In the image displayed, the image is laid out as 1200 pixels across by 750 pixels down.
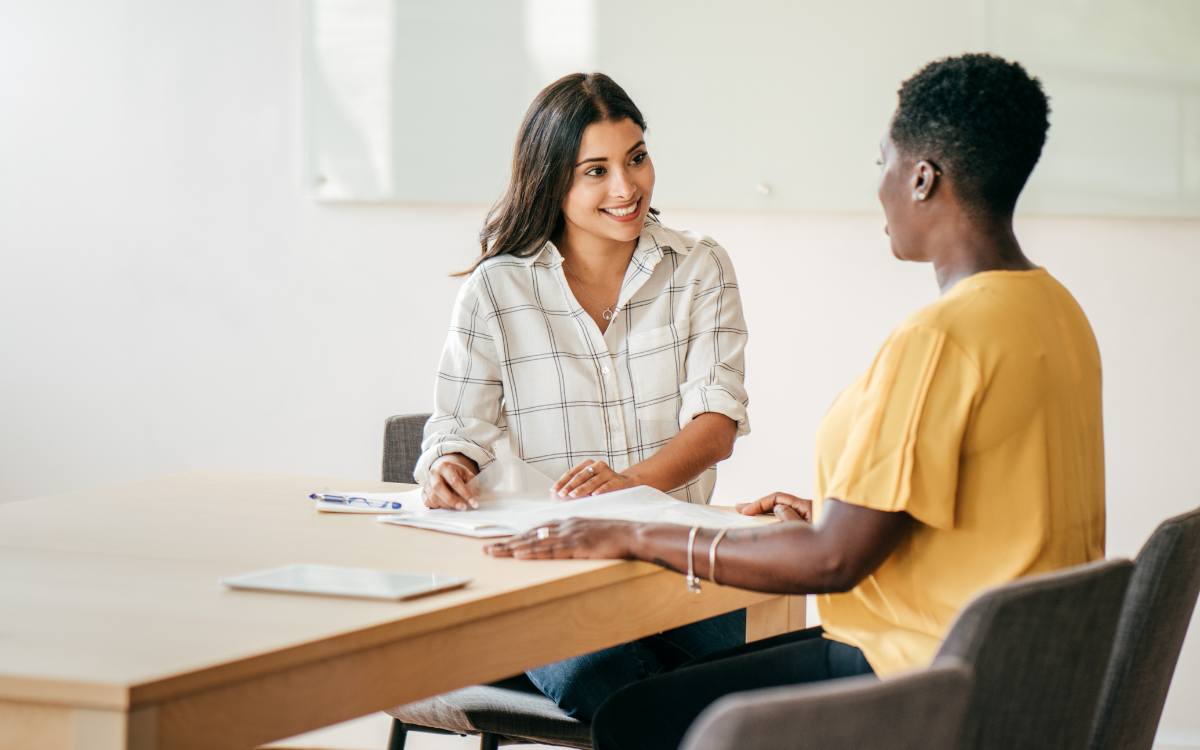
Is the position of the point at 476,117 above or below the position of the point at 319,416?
above

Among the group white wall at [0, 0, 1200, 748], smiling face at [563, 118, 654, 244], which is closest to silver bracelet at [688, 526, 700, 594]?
smiling face at [563, 118, 654, 244]

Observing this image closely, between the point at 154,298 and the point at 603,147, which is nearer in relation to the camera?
the point at 603,147

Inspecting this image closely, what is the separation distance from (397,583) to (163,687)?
386 millimetres

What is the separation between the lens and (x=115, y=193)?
345 centimetres

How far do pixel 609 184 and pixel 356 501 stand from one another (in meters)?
0.72

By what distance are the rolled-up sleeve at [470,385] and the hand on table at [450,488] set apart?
155 mm

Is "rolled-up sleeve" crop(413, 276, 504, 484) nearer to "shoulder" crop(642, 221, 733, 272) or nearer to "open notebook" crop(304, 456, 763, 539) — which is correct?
"open notebook" crop(304, 456, 763, 539)

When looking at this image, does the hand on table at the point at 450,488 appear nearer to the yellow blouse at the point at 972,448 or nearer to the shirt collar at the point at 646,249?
the shirt collar at the point at 646,249

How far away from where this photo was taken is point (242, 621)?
1.31 meters

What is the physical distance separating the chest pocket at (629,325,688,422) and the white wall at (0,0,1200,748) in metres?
0.87

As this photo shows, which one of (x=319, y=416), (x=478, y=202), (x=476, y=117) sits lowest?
(x=319, y=416)

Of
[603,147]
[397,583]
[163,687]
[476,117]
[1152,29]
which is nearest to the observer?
[163,687]

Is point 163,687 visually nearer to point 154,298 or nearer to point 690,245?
point 690,245

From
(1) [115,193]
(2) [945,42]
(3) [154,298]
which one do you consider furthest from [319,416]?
(2) [945,42]
